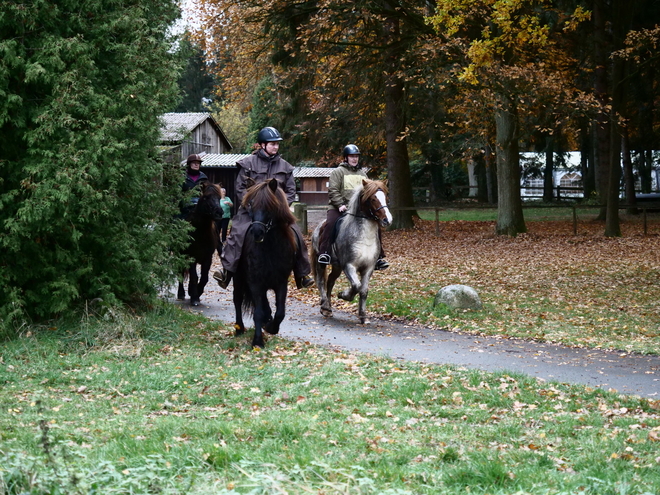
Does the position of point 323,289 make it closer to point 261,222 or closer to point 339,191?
point 339,191

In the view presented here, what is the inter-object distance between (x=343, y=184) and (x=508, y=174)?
50.6 ft

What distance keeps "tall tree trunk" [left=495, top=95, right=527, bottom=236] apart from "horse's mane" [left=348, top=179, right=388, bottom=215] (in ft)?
46.7

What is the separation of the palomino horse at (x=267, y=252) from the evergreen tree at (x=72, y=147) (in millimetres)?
1592

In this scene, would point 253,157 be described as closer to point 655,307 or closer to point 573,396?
point 573,396

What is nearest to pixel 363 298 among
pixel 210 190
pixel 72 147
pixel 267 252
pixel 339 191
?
pixel 339 191

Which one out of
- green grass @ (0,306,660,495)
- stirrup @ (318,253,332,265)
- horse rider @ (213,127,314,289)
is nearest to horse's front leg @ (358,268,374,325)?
stirrup @ (318,253,332,265)

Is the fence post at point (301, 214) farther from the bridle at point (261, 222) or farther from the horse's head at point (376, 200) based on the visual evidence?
the bridle at point (261, 222)

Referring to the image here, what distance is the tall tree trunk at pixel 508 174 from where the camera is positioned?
2725 centimetres

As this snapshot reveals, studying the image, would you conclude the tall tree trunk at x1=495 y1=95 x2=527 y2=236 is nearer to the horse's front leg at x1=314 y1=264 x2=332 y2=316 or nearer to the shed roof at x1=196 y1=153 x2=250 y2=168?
the horse's front leg at x1=314 y1=264 x2=332 y2=316

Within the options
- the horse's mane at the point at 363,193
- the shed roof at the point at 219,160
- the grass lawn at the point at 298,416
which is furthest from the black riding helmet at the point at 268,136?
the shed roof at the point at 219,160

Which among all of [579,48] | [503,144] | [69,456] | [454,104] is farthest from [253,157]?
[579,48]

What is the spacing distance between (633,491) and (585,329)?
311 inches

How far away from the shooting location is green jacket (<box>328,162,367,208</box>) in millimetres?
13898

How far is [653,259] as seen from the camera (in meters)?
21.4
